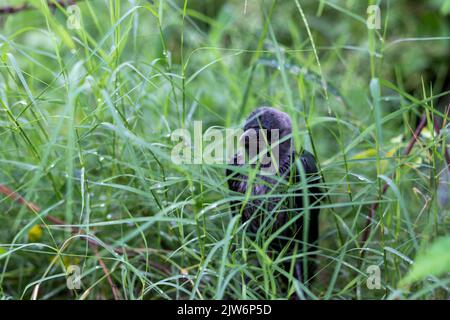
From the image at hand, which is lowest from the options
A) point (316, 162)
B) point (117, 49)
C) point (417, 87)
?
point (316, 162)

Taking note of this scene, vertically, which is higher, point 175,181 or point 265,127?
point 265,127

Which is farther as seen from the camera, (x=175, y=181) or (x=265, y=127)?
(x=265, y=127)

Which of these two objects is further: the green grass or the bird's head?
the bird's head

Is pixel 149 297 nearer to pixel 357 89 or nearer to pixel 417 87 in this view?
pixel 357 89

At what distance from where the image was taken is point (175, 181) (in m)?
1.38

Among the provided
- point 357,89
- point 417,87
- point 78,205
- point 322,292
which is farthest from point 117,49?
point 417,87

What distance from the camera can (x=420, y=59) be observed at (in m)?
3.34

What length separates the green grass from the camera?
4.46ft

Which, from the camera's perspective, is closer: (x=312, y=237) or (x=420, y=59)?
(x=312, y=237)

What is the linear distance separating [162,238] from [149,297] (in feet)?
0.59

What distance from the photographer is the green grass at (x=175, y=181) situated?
136 cm

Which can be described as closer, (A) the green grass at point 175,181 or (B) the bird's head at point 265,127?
(A) the green grass at point 175,181
